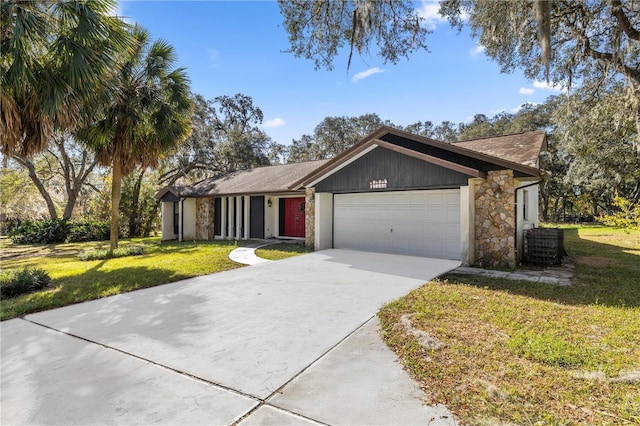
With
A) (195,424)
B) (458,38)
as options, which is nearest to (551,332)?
(195,424)

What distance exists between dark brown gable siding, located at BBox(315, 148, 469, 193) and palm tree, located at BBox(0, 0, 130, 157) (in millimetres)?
7314

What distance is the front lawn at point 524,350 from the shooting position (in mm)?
2564

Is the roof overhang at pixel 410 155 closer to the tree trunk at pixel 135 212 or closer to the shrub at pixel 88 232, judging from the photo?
the tree trunk at pixel 135 212

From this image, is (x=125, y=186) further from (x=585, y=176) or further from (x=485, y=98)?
(x=585, y=176)

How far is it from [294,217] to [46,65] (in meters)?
10.4

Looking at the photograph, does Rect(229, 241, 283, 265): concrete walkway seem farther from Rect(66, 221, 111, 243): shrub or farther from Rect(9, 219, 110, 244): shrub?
Rect(9, 219, 110, 244): shrub

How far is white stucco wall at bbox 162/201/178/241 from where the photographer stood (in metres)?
17.4

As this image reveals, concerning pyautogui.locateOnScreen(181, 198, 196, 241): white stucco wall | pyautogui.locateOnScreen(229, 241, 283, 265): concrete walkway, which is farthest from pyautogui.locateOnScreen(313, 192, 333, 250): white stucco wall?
pyautogui.locateOnScreen(181, 198, 196, 241): white stucco wall

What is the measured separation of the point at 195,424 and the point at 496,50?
39.4 feet

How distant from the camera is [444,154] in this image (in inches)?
377

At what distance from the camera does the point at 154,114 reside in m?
10.7

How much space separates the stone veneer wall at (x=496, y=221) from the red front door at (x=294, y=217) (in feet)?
26.7

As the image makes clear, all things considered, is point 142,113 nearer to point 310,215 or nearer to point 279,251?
point 279,251

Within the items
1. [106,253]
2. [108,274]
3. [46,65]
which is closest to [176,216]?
[106,253]
